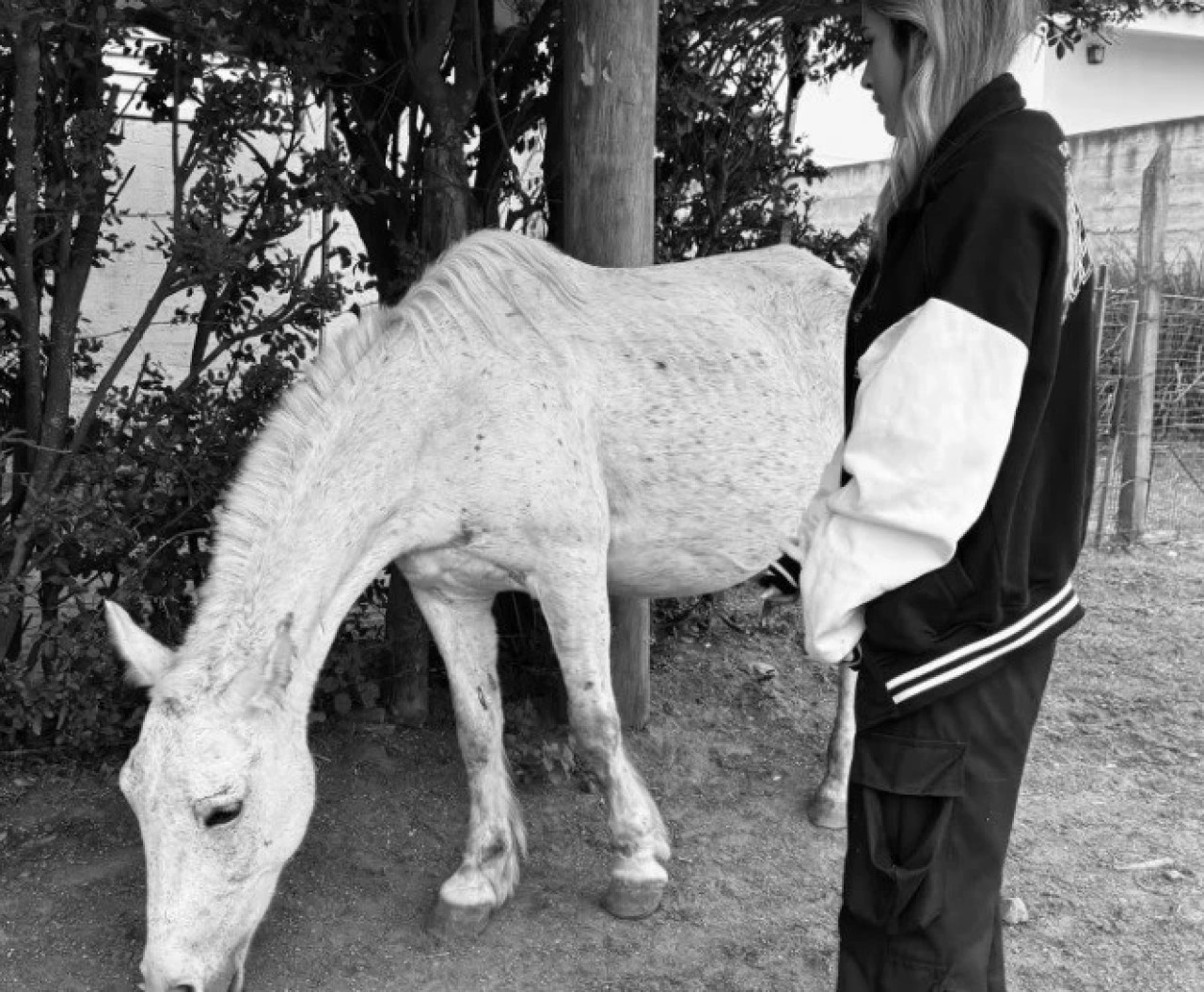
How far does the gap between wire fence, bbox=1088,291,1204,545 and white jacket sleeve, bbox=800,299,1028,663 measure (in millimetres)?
5551

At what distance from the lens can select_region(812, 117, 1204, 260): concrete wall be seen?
499 inches

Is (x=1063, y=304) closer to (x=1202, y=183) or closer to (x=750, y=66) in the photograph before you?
(x=750, y=66)

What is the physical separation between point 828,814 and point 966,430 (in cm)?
273

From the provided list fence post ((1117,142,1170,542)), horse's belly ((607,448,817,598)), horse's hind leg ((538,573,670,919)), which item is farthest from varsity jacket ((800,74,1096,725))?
fence post ((1117,142,1170,542))

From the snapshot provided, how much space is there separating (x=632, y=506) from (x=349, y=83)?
1.94 meters

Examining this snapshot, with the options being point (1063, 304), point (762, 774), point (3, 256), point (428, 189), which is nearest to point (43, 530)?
point (3, 256)

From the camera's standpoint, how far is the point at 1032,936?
3215 millimetres

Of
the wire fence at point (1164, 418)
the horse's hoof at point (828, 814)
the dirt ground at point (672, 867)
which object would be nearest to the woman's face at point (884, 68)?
the dirt ground at point (672, 867)

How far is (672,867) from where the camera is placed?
3.58m

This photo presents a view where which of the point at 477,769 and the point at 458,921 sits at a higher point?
the point at 477,769

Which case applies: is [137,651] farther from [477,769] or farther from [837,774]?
[837,774]

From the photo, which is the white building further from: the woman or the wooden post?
the woman

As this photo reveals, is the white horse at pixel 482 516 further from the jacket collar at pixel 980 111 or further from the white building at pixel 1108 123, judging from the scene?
the white building at pixel 1108 123

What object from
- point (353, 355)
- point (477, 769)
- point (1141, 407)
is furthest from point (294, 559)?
point (1141, 407)
